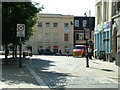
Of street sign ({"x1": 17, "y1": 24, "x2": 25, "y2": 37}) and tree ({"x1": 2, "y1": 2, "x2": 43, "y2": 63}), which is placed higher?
tree ({"x1": 2, "y1": 2, "x2": 43, "y2": 63})

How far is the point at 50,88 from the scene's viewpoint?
1044 cm

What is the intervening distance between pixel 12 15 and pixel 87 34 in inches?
268

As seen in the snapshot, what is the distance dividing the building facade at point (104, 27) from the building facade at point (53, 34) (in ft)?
102

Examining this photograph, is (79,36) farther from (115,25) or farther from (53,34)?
(115,25)

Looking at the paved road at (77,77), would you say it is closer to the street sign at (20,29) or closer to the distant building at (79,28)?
the street sign at (20,29)

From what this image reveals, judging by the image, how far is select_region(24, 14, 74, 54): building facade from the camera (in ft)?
225

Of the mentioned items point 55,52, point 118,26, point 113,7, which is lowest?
point 55,52

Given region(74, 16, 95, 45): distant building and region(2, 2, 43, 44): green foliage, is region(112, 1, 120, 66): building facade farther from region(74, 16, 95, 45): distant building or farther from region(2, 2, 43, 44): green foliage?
region(74, 16, 95, 45): distant building

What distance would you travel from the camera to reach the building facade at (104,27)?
30020mm

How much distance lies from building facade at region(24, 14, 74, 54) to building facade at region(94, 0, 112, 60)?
31102mm

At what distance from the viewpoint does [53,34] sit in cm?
6938

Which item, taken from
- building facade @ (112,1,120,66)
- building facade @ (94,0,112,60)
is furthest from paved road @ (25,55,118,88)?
building facade @ (94,0,112,60)

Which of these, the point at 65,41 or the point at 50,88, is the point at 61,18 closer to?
the point at 65,41

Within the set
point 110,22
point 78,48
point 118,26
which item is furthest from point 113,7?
point 78,48
